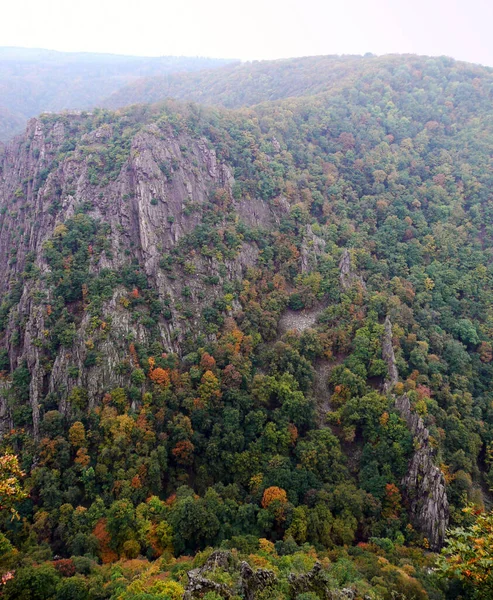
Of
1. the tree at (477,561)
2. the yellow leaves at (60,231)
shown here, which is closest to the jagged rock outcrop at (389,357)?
the tree at (477,561)

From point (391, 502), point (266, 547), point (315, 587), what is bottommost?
point (391, 502)

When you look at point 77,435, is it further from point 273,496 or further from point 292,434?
point 292,434

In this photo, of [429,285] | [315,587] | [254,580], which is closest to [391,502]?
[315,587]

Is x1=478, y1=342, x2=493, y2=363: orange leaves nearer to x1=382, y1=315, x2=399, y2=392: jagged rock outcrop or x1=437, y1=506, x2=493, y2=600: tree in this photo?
x1=382, y1=315, x2=399, y2=392: jagged rock outcrop

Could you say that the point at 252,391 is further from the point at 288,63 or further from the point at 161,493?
the point at 288,63

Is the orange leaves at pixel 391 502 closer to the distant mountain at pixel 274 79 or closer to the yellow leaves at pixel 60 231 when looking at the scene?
the yellow leaves at pixel 60 231

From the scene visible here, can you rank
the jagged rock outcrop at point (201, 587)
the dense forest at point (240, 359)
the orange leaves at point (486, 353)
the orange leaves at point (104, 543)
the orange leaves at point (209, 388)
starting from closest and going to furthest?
the jagged rock outcrop at point (201, 587) < the dense forest at point (240, 359) < the orange leaves at point (104, 543) < the orange leaves at point (209, 388) < the orange leaves at point (486, 353)
